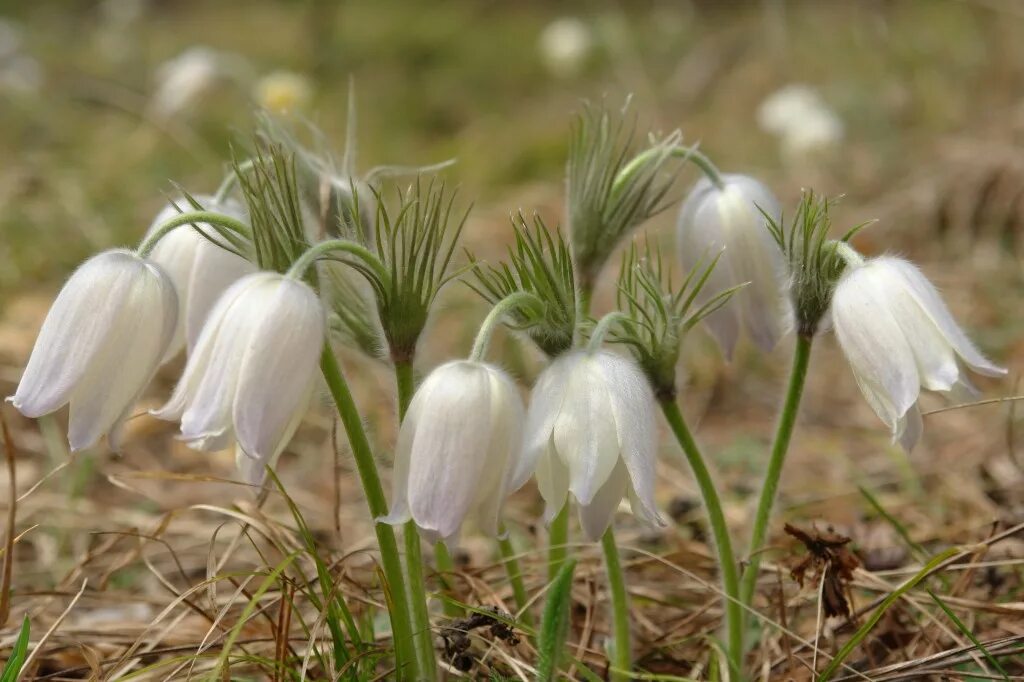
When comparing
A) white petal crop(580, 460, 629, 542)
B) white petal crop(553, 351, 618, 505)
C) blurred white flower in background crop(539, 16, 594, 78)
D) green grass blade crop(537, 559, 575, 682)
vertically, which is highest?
blurred white flower in background crop(539, 16, 594, 78)

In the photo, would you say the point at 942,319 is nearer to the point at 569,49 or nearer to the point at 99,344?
the point at 99,344

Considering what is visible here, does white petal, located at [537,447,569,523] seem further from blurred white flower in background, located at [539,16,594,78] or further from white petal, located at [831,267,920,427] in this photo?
blurred white flower in background, located at [539,16,594,78]

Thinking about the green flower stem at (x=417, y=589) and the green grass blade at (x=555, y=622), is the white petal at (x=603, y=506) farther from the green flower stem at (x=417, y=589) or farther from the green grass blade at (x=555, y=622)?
the green flower stem at (x=417, y=589)

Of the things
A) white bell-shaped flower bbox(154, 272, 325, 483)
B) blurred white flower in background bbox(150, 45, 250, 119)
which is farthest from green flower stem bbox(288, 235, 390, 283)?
blurred white flower in background bbox(150, 45, 250, 119)

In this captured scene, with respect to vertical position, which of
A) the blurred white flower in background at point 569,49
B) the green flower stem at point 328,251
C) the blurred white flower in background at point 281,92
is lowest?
the green flower stem at point 328,251

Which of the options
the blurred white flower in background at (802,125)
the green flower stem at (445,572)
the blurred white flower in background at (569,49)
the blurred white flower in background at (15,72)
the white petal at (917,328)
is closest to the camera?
the white petal at (917,328)

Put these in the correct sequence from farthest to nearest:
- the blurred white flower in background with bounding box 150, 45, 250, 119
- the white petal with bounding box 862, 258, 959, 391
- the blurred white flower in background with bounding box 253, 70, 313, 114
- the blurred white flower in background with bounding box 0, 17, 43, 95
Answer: the blurred white flower in background with bounding box 0, 17, 43, 95 → the blurred white flower in background with bounding box 150, 45, 250, 119 → the blurred white flower in background with bounding box 253, 70, 313, 114 → the white petal with bounding box 862, 258, 959, 391

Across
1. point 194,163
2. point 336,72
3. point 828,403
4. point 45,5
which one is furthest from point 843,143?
point 45,5

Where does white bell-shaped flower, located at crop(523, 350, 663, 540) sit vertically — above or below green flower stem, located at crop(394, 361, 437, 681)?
above

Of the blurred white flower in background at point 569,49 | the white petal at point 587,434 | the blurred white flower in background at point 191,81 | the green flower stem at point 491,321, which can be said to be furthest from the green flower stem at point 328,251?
the blurred white flower in background at point 569,49
